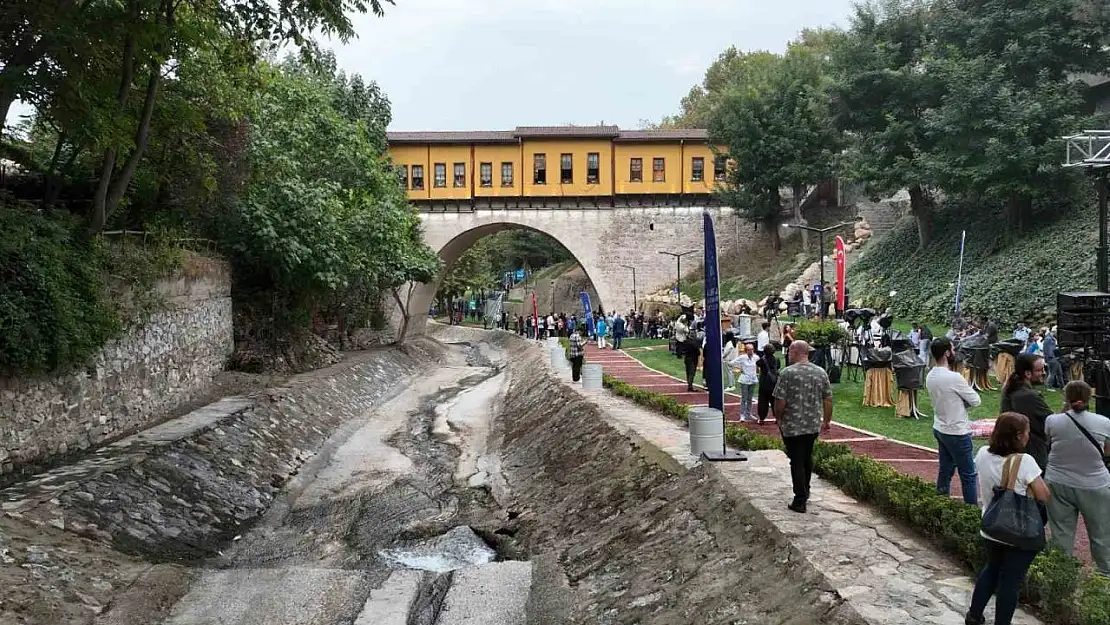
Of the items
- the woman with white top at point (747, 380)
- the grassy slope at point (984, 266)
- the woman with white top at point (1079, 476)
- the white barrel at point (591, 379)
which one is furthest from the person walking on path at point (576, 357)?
the woman with white top at point (1079, 476)

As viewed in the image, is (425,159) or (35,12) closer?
(35,12)

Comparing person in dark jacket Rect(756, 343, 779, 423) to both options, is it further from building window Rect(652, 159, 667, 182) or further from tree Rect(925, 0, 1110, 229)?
building window Rect(652, 159, 667, 182)

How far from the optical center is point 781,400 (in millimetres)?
7785

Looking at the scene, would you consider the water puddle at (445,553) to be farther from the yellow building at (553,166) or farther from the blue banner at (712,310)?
the yellow building at (553,166)

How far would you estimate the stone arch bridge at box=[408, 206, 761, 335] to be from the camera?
1811 inches

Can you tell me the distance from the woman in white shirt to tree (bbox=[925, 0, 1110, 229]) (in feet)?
83.1

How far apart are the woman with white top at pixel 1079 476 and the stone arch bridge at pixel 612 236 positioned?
39.4 meters

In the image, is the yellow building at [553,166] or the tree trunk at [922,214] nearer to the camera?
the tree trunk at [922,214]

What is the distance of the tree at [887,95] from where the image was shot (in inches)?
1292

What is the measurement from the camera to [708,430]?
10.5 metres

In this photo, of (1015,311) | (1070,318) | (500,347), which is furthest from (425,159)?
(1070,318)

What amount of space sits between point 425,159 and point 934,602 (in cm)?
4356

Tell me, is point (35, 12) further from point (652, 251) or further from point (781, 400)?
point (652, 251)

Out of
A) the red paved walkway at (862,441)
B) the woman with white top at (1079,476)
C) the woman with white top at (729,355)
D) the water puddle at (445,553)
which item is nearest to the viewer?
the woman with white top at (1079,476)
